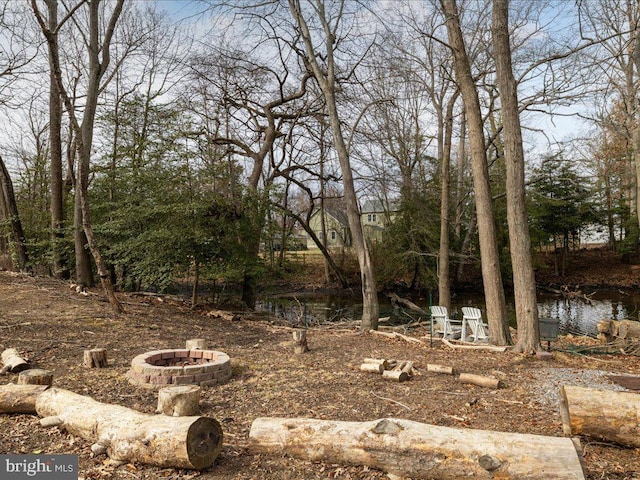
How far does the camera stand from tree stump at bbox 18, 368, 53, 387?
15.2 ft

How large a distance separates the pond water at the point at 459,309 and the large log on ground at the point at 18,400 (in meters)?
8.00

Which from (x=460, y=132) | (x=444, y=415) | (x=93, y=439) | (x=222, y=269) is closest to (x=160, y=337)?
(x=222, y=269)

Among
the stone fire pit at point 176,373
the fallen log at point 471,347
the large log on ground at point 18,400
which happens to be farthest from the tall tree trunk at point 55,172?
the fallen log at point 471,347

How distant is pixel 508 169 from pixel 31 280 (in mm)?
12618

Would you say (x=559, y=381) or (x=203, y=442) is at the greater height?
(x=203, y=442)

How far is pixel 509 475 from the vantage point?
284cm

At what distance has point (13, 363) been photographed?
5.48 meters

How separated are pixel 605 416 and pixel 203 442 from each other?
3122 mm

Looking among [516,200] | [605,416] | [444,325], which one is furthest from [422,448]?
[444,325]

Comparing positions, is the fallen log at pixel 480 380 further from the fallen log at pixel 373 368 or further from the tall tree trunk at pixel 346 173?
the tall tree trunk at pixel 346 173

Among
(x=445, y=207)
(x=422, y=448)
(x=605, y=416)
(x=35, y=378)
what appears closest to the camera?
(x=422, y=448)

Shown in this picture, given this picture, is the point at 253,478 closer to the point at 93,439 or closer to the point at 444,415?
the point at 93,439

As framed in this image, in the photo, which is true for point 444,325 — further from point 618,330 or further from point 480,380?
point 480,380

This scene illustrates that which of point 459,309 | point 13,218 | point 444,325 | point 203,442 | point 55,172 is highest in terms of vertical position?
point 55,172
